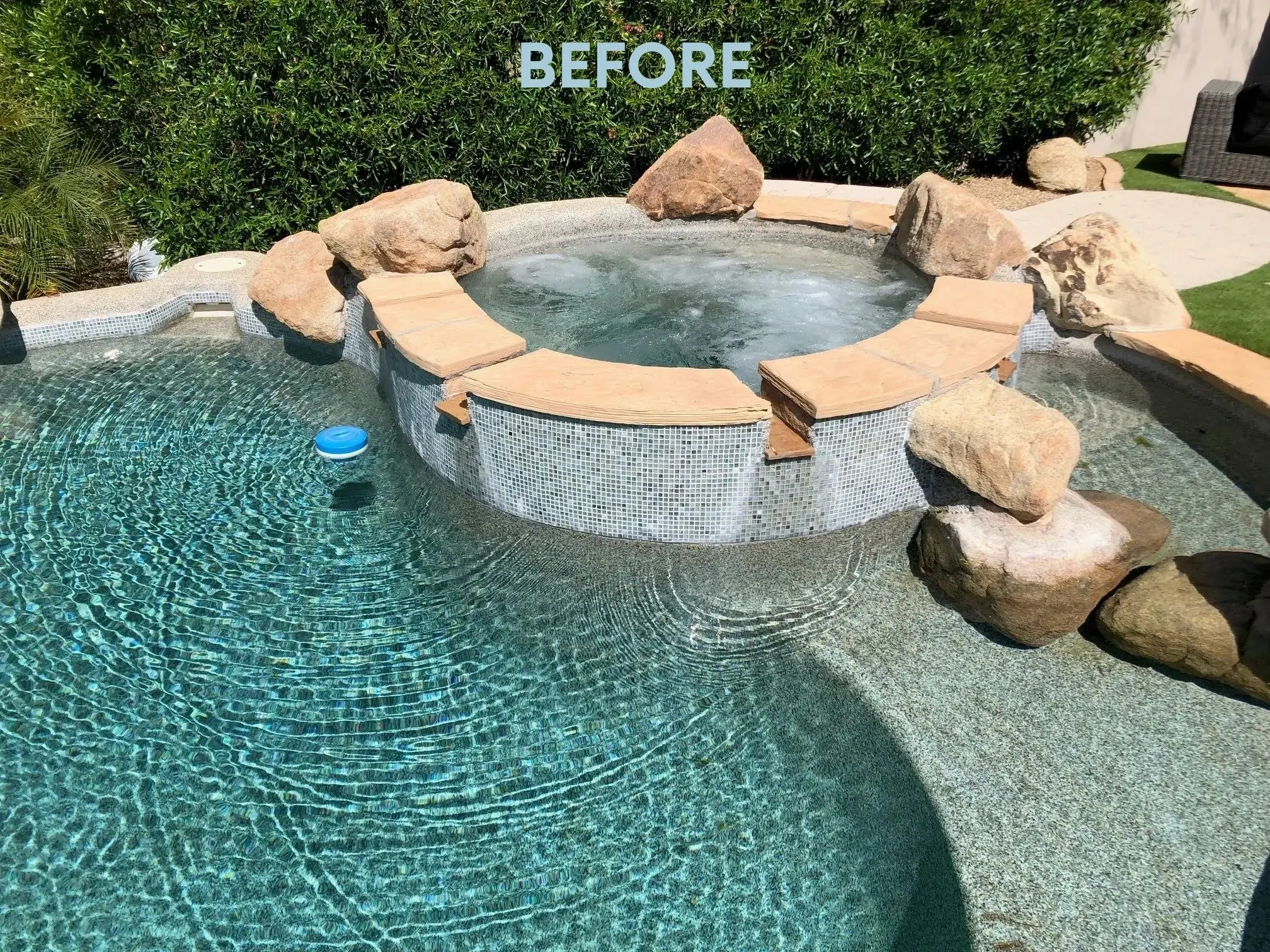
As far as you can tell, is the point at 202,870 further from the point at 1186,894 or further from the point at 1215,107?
the point at 1215,107

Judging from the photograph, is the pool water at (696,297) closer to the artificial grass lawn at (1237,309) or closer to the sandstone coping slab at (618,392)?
the sandstone coping slab at (618,392)

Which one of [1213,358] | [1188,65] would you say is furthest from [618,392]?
[1188,65]

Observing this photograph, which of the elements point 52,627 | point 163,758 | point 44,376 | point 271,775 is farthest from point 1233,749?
point 44,376

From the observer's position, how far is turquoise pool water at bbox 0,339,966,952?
3059 mm

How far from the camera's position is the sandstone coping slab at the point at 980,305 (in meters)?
5.38

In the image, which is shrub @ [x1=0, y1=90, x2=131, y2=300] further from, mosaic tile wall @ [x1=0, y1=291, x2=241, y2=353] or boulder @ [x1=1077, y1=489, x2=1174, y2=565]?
boulder @ [x1=1077, y1=489, x2=1174, y2=565]

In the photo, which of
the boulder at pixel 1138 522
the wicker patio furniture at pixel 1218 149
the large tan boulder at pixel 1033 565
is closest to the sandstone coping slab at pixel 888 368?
the large tan boulder at pixel 1033 565

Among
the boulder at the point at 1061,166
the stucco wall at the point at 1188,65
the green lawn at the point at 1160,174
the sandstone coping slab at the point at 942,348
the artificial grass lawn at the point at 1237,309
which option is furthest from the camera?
the stucco wall at the point at 1188,65

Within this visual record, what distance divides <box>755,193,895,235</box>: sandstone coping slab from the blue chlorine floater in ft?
15.0

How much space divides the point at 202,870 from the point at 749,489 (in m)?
3.02

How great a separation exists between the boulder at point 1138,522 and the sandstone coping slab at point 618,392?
1838mm

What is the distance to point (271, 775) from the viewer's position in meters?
3.53

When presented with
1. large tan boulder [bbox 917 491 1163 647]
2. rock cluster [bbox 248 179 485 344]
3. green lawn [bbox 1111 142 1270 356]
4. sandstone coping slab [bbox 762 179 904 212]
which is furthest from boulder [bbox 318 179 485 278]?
green lawn [bbox 1111 142 1270 356]

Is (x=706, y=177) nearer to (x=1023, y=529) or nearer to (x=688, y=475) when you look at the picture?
(x=688, y=475)
